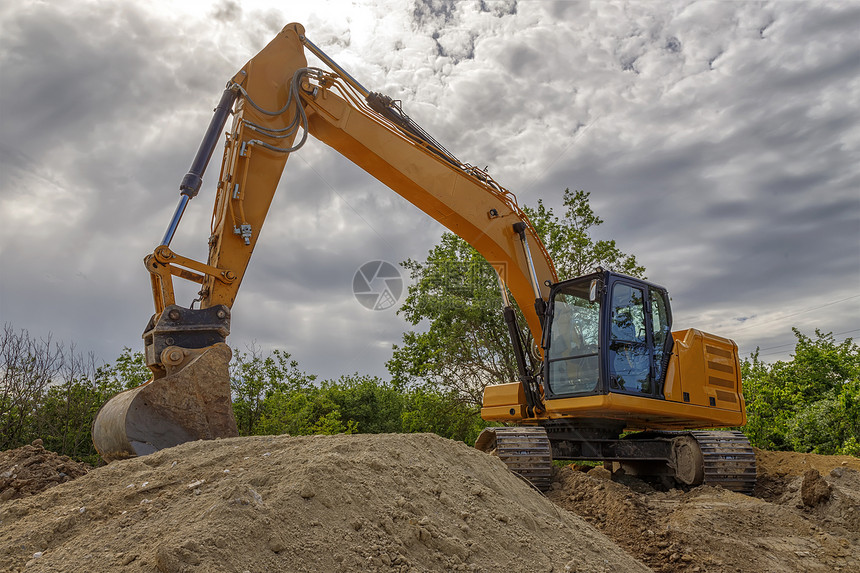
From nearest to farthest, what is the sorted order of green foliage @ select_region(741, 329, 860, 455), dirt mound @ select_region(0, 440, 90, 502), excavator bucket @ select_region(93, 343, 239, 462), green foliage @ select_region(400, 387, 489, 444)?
dirt mound @ select_region(0, 440, 90, 502)
excavator bucket @ select_region(93, 343, 239, 462)
green foliage @ select_region(741, 329, 860, 455)
green foliage @ select_region(400, 387, 489, 444)

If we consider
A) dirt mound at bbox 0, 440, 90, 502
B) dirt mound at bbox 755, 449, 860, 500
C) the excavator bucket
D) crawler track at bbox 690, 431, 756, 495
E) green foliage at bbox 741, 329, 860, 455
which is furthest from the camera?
green foliage at bbox 741, 329, 860, 455

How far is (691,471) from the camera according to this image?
7074 mm

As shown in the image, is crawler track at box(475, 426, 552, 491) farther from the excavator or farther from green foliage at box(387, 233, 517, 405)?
green foliage at box(387, 233, 517, 405)

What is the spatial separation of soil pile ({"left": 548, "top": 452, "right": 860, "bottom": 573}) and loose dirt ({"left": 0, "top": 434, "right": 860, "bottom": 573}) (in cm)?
2

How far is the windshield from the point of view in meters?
6.85

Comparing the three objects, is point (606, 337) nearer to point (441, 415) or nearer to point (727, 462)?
point (727, 462)

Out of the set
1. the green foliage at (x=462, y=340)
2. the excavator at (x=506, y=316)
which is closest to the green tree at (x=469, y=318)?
the green foliage at (x=462, y=340)

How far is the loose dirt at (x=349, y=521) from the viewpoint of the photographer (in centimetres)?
296

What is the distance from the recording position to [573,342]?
707cm

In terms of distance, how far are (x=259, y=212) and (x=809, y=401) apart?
12278mm

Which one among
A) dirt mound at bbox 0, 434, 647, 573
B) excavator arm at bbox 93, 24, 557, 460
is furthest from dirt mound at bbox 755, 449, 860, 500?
dirt mound at bbox 0, 434, 647, 573

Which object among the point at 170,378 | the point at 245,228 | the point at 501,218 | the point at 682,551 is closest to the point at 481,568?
the point at 682,551

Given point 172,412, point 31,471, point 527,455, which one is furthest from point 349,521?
point 527,455

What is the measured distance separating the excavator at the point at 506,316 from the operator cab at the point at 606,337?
17 millimetres
